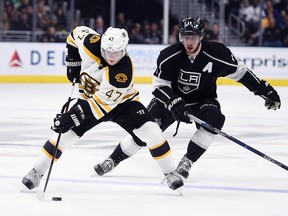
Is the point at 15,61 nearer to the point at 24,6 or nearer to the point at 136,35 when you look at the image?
the point at 24,6

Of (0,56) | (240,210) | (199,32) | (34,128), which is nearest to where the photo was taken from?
(240,210)

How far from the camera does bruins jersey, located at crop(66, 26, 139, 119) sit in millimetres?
4633

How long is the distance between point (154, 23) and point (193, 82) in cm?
1059

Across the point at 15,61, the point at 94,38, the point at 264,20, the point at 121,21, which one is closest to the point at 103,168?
the point at 94,38

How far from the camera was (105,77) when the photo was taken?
4.64 m

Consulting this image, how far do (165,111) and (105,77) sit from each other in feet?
3.01

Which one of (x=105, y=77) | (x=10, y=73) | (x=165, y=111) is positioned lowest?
(x=10, y=73)

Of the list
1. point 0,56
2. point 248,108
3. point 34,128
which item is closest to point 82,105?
point 34,128

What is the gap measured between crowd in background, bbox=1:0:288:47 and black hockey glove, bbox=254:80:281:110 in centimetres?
929

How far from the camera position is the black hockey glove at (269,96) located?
545cm

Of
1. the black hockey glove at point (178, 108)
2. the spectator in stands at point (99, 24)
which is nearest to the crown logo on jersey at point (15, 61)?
the spectator in stands at point (99, 24)

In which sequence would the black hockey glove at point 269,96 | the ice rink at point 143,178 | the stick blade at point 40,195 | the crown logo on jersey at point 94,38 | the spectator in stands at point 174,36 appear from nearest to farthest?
the ice rink at point 143,178 < the stick blade at point 40,195 < the crown logo on jersey at point 94,38 < the black hockey glove at point 269,96 < the spectator in stands at point 174,36

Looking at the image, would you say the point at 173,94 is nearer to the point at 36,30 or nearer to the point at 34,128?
the point at 34,128

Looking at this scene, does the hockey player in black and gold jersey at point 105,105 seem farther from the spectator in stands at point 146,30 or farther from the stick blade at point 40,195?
the spectator in stands at point 146,30
